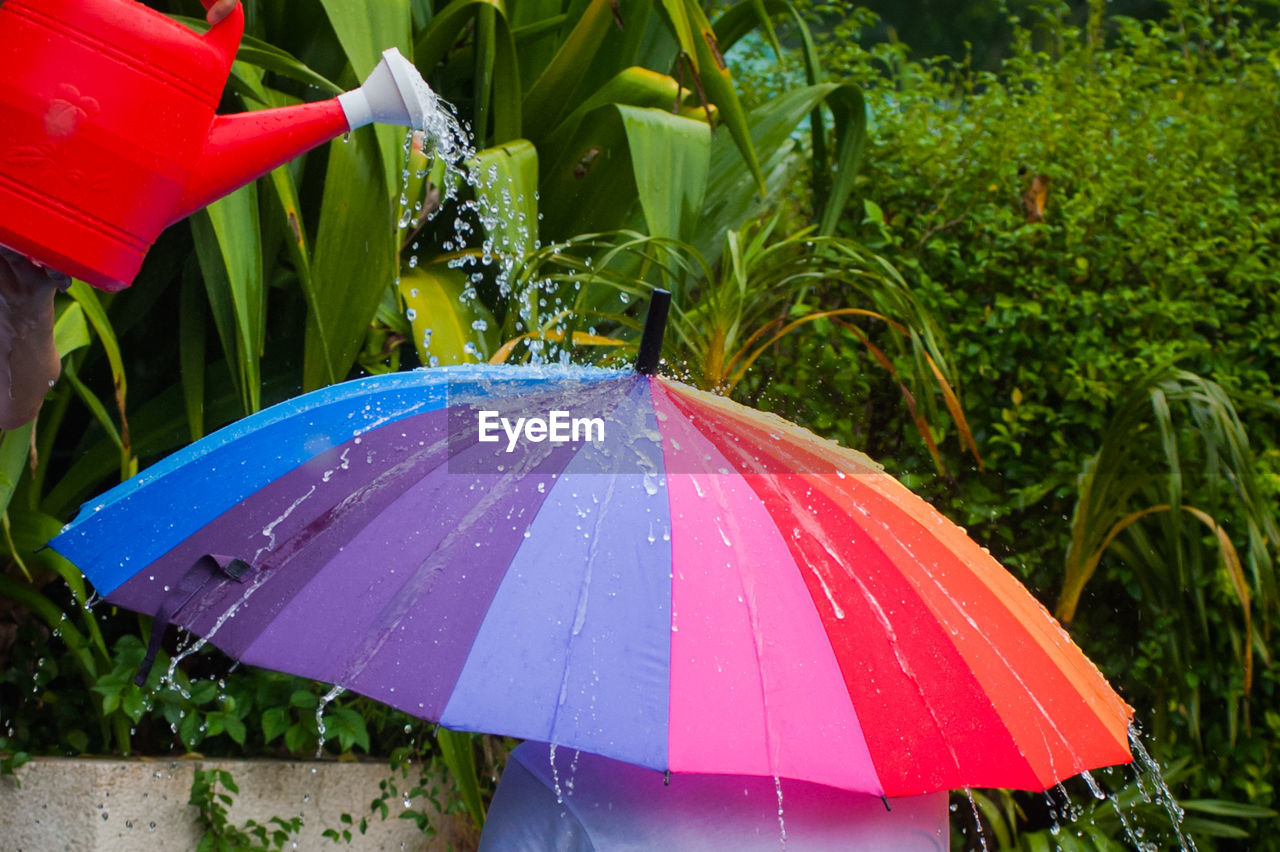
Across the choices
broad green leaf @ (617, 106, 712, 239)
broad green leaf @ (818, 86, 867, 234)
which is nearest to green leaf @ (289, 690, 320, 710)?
broad green leaf @ (617, 106, 712, 239)

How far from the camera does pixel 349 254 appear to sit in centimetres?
287

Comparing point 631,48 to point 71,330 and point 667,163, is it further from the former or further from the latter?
point 71,330

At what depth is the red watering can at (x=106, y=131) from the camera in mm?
1104

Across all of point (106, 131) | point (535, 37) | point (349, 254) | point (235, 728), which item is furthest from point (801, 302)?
point (106, 131)

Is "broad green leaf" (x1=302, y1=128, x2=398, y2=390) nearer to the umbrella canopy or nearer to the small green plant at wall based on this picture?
the small green plant at wall

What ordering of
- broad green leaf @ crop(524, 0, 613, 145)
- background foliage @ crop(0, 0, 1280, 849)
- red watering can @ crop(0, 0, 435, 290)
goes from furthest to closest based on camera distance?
broad green leaf @ crop(524, 0, 613, 145)
background foliage @ crop(0, 0, 1280, 849)
red watering can @ crop(0, 0, 435, 290)

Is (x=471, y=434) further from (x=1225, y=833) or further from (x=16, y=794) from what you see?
(x=1225, y=833)

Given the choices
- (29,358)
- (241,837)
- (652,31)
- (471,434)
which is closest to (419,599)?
(471,434)

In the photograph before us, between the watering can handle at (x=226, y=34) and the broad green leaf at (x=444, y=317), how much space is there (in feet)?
5.72

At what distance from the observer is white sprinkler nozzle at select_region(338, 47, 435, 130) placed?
1262mm

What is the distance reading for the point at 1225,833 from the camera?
11.8 feet

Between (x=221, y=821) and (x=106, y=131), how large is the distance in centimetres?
225

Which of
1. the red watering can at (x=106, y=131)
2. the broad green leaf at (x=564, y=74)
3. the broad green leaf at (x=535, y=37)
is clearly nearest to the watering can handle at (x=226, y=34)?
the red watering can at (x=106, y=131)

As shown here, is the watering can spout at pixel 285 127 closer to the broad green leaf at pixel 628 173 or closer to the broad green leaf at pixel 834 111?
the broad green leaf at pixel 628 173
